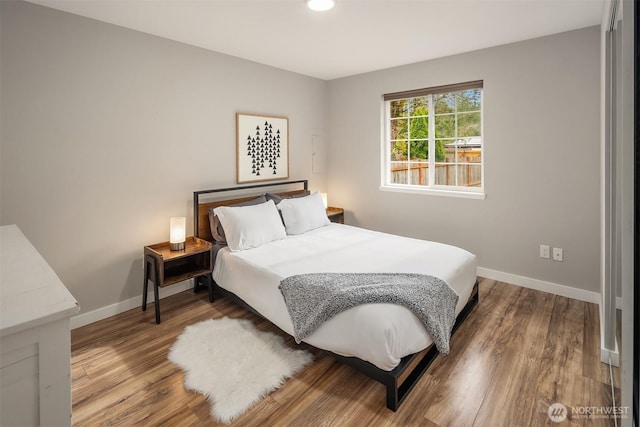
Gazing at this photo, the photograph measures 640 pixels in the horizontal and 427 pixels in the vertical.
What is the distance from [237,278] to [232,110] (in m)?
1.87

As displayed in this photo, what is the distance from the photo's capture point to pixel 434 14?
2.67m

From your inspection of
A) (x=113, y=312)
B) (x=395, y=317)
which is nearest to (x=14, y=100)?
(x=113, y=312)


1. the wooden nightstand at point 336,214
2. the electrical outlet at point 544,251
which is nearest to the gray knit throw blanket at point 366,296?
the electrical outlet at point 544,251

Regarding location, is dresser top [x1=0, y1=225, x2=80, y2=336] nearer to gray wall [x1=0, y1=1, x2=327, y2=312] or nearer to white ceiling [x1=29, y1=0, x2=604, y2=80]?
gray wall [x1=0, y1=1, x2=327, y2=312]

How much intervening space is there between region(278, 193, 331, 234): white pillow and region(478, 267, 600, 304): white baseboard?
6.12ft

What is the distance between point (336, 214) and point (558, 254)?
8.08ft

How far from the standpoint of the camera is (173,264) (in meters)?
3.25

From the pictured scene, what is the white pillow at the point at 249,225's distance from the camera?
317 cm

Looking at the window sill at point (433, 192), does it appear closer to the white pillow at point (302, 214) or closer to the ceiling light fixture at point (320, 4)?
the white pillow at point (302, 214)

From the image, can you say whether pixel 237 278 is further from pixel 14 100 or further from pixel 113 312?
pixel 14 100

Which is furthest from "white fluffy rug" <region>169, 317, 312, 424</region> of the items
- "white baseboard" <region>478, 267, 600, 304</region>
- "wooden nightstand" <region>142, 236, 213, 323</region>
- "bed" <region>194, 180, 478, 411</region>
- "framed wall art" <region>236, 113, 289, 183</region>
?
"white baseboard" <region>478, 267, 600, 304</region>

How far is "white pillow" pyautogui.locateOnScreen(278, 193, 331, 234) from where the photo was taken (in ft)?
12.1

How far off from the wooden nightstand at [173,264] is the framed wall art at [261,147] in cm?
99

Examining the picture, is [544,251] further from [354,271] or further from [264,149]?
[264,149]
